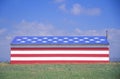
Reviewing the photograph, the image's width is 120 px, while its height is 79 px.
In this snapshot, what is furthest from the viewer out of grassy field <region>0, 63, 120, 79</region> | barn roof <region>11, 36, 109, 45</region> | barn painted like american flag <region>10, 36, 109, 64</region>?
barn roof <region>11, 36, 109, 45</region>

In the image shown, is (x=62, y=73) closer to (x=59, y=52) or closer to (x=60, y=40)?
(x=59, y=52)

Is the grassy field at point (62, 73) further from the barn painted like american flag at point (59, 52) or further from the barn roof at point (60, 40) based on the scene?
the barn roof at point (60, 40)

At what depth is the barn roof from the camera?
2562cm

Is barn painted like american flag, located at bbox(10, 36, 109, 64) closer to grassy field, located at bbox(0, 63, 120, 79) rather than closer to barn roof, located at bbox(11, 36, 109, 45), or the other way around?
barn roof, located at bbox(11, 36, 109, 45)

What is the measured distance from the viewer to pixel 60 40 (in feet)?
86.4

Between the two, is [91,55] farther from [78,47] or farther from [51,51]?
[51,51]

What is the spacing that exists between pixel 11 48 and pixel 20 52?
93 centimetres

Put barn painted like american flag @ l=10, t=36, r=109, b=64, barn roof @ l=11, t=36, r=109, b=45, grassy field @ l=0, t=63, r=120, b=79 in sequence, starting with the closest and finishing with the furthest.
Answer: grassy field @ l=0, t=63, r=120, b=79
barn painted like american flag @ l=10, t=36, r=109, b=64
barn roof @ l=11, t=36, r=109, b=45

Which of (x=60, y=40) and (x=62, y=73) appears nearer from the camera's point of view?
(x=62, y=73)

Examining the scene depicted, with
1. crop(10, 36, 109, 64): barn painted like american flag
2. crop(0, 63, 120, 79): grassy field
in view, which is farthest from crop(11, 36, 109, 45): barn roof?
crop(0, 63, 120, 79): grassy field

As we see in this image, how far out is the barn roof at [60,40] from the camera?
2562 centimetres

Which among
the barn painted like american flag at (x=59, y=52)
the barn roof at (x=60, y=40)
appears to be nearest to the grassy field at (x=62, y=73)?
the barn painted like american flag at (x=59, y=52)

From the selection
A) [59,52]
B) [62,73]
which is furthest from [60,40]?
[62,73]

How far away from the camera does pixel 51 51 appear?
24781 millimetres
